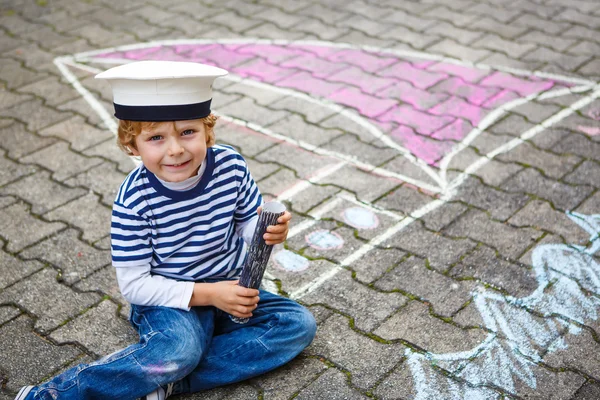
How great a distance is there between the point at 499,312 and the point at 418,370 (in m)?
0.49

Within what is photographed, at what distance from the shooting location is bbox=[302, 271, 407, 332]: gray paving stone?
2820mm

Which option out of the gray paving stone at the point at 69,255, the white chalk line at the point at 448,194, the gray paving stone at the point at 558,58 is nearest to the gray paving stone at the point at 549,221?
the white chalk line at the point at 448,194

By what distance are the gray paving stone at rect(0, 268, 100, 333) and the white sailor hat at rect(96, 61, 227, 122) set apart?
3.36ft

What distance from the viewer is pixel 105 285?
120 inches

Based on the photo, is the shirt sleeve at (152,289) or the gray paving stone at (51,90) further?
the gray paving stone at (51,90)

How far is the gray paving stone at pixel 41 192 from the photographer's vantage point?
3633 mm

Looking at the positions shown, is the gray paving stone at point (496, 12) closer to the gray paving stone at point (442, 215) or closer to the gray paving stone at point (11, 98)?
the gray paving stone at point (442, 215)

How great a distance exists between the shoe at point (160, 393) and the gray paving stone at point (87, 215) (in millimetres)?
1144

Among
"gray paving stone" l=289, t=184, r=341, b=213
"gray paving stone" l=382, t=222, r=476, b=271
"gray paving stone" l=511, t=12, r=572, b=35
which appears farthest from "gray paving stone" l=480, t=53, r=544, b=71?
"gray paving stone" l=382, t=222, r=476, b=271

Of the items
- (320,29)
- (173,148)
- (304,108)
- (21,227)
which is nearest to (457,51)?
(320,29)

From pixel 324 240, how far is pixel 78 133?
1.87 metres

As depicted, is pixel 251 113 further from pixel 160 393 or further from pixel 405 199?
pixel 160 393

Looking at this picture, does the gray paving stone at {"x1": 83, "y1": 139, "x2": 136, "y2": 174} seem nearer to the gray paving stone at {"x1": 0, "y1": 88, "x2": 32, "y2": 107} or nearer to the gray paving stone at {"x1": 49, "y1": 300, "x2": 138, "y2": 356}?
the gray paving stone at {"x1": 0, "y1": 88, "x2": 32, "y2": 107}

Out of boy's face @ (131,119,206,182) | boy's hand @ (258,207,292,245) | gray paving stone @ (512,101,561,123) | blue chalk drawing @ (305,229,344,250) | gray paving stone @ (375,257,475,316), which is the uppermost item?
boy's face @ (131,119,206,182)
